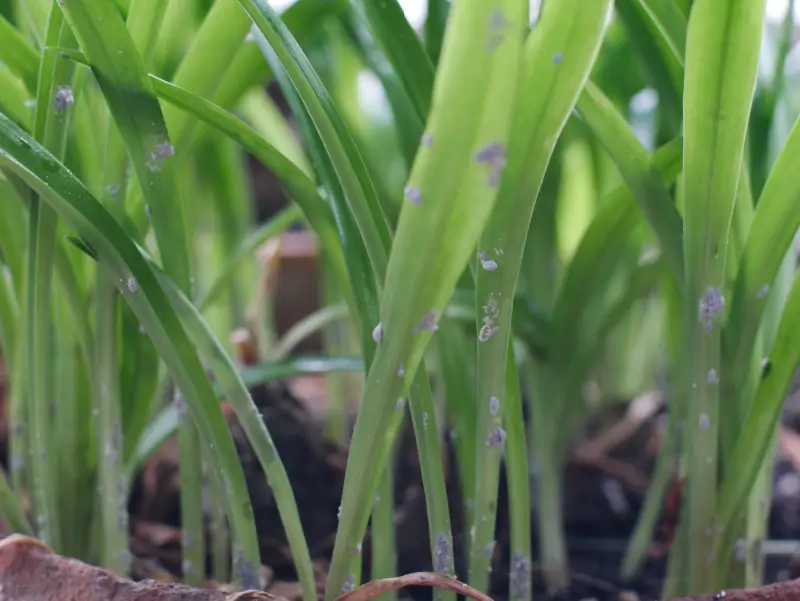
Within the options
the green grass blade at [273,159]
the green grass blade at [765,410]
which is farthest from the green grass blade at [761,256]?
the green grass blade at [273,159]

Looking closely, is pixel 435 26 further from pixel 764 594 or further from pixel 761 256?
pixel 764 594

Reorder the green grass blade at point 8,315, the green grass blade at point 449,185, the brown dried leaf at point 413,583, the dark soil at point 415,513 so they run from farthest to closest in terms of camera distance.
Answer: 1. the dark soil at point 415,513
2. the green grass blade at point 8,315
3. the brown dried leaf at point 413,583
4. the green grass blade at point 449,185

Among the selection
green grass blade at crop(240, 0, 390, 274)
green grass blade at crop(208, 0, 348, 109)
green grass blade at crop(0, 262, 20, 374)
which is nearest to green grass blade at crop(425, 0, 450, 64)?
green grass blade at crop(208, 0, 348, 109)

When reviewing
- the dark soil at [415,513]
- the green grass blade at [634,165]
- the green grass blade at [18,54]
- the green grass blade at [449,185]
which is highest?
the green grass blade at [18,54]

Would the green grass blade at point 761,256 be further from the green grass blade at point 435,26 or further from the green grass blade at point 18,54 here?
the green grass blade at point 18,54

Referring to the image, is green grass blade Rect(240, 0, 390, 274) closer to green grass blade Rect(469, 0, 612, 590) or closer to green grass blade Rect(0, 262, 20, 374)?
green grass blade Rect(469, 0, 612, 590)

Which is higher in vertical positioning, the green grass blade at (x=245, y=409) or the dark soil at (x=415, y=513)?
the green grass blade at (x=245, y=409)

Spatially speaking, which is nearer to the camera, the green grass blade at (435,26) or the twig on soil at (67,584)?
the twig on soil at (67,584)
